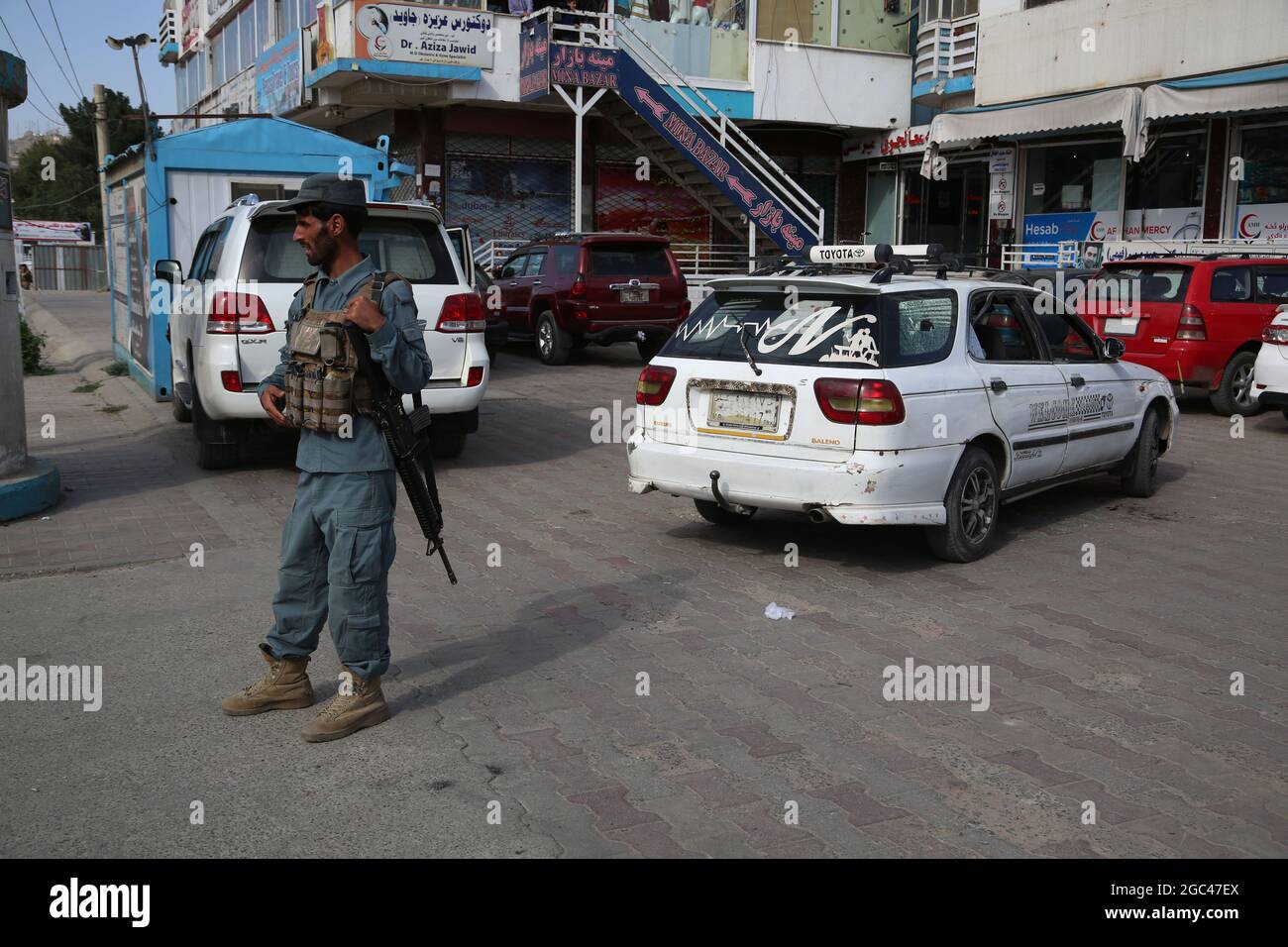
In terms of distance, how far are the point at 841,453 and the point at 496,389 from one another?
30.5ft

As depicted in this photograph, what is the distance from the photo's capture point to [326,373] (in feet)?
14.6

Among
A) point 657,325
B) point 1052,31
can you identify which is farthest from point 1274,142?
point 657,325

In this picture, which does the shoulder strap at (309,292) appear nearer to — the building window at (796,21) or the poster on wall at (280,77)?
the poster on wall at (280,77)

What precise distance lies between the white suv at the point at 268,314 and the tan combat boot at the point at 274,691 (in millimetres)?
4219

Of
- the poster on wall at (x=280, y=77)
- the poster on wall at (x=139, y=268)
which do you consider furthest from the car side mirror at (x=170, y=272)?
the poster on wall at (x=280, y=77)

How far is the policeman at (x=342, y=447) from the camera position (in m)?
4.41

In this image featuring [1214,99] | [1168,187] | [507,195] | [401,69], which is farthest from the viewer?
[507,195]

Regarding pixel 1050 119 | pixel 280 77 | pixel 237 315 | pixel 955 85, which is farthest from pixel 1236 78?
pixel 280 77

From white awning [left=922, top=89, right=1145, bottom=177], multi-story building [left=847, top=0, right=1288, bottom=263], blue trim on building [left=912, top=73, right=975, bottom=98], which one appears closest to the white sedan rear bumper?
multi-story building [left=847, top=0, right=1288, bottom=263]

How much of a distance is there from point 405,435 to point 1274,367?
10245 mm

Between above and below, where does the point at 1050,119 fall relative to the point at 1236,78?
below

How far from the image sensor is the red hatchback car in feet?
43.8

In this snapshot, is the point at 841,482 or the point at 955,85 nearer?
the point at 841,482

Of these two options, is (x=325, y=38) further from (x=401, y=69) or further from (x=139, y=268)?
(x=139, y=268)
